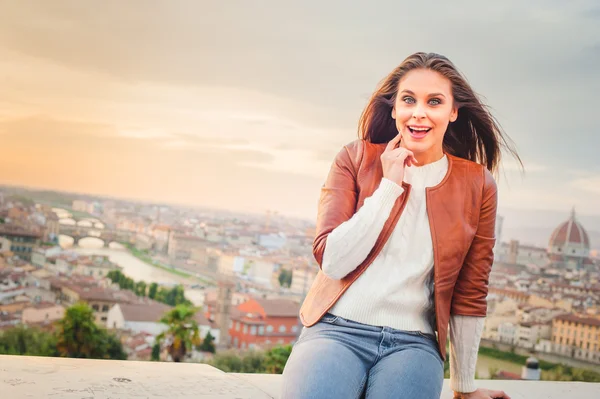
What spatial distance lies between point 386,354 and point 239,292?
805cm

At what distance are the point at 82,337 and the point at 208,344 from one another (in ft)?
5.05

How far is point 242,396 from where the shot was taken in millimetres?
1425

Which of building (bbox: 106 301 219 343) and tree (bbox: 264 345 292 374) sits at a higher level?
building (bbox: 106 301 219 343)

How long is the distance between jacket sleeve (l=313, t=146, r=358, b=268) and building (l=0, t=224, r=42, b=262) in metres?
7.55

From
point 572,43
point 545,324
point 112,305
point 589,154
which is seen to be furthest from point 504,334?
point 112,305

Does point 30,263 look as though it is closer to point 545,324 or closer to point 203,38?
point 203,38

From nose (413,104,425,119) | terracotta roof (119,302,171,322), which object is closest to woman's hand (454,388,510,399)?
nose (413,104,425,119)

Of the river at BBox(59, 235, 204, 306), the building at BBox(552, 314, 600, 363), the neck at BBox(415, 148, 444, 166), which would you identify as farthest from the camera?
the river at BBox(59, 235, 204, 306)

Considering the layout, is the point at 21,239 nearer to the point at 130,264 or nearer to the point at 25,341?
the point at 25,341

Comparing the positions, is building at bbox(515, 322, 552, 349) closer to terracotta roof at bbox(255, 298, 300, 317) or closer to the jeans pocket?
terracotta roof at bbox(255, 298, 300, 317)

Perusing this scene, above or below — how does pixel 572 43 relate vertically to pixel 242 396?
above

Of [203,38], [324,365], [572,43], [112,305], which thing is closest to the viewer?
[324,365]

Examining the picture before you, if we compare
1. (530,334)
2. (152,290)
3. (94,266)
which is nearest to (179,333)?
(152,290)

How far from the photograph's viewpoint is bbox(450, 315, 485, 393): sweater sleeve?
1.38m
